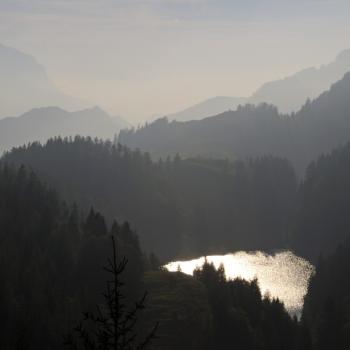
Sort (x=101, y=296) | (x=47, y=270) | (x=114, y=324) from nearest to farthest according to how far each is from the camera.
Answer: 1. (x=114, y=324)
2. (x=101, y=296)
3. (x=47, y=270)

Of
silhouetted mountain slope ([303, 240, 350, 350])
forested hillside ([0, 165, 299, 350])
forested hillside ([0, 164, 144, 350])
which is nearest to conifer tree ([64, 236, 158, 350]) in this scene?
forested hillside ([0, 164, 144, 350])

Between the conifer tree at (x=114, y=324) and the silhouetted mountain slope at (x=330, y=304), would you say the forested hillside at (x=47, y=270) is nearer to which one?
the silhouetted mountain slope at (x=330, y=304)

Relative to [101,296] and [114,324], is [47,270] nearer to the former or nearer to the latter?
[101,296]

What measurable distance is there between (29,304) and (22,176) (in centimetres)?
10027

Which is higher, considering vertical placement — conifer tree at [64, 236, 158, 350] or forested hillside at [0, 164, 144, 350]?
forested hillside at [0, 164, 144, 350]

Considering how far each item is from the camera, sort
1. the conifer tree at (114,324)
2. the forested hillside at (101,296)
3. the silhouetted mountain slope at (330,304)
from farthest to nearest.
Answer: the silhouetted mountain slope at (330,304) < the forested hillside at (101,296) < the conifer tree at (114,324)

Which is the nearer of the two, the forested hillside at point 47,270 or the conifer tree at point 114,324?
the conifer tree at point 114,324

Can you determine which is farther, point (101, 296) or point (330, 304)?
point (330, 304)

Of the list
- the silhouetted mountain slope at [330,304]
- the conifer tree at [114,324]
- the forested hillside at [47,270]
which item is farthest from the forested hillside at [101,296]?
the conifer tree at [114,324]

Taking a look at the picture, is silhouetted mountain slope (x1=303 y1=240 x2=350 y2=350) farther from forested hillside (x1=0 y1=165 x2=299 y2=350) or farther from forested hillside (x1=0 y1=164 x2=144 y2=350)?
forested hillside (x1=0 y1=164 x2=144 y2=350)

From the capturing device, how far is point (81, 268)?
116 m

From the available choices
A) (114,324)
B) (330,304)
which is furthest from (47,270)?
(114,324)

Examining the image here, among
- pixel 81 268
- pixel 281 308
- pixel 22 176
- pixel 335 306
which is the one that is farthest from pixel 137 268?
pixel 22 176

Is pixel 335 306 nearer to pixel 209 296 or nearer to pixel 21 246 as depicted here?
pixel 209 296
